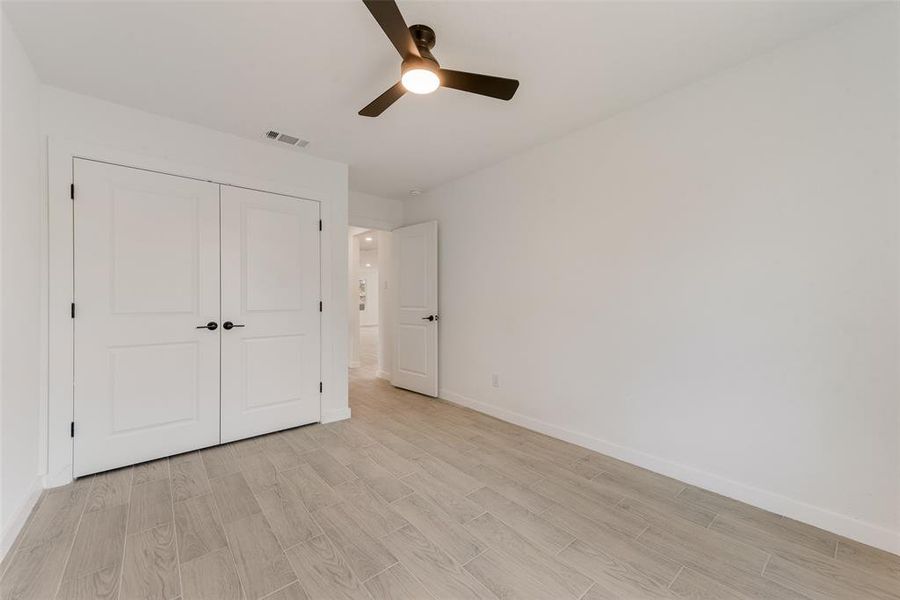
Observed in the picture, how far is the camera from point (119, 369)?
8.28ft

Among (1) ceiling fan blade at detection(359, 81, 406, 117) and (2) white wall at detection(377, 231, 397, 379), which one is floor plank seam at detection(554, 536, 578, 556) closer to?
(1) ceiling fan blade at detection(359, 81, 406, 117)

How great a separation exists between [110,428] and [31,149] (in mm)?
1841

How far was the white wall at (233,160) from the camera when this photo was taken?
7.81ft

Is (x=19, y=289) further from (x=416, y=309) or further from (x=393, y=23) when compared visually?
(x=416, y=309)

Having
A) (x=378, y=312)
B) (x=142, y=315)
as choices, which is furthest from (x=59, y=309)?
(x=378, y=312)

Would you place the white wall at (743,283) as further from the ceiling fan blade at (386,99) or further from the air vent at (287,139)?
the air vent at (287,139)

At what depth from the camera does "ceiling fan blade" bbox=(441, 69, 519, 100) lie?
1838 millimetres

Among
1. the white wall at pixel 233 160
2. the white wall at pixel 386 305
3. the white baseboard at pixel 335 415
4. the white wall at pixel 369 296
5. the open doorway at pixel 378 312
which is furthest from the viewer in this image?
the white wall at pixel 369 296

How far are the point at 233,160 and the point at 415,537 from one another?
10.2 ft

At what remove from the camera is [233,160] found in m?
2.99

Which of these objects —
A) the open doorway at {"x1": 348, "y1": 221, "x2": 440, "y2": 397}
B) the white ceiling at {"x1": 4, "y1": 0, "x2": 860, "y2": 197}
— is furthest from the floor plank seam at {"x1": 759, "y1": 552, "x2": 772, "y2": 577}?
the open doorway at {"x1": 348, "y1": 221, "x2": 440, "y2": 397}

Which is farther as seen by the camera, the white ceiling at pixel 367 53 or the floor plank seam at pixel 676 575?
the white ceiling at pixel 367 53

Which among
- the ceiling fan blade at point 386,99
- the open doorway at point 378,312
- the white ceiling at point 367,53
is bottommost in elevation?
the open doorway at point 378,312

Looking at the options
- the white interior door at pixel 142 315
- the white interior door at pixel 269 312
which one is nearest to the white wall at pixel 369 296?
the white interior door at pixel 269 312
